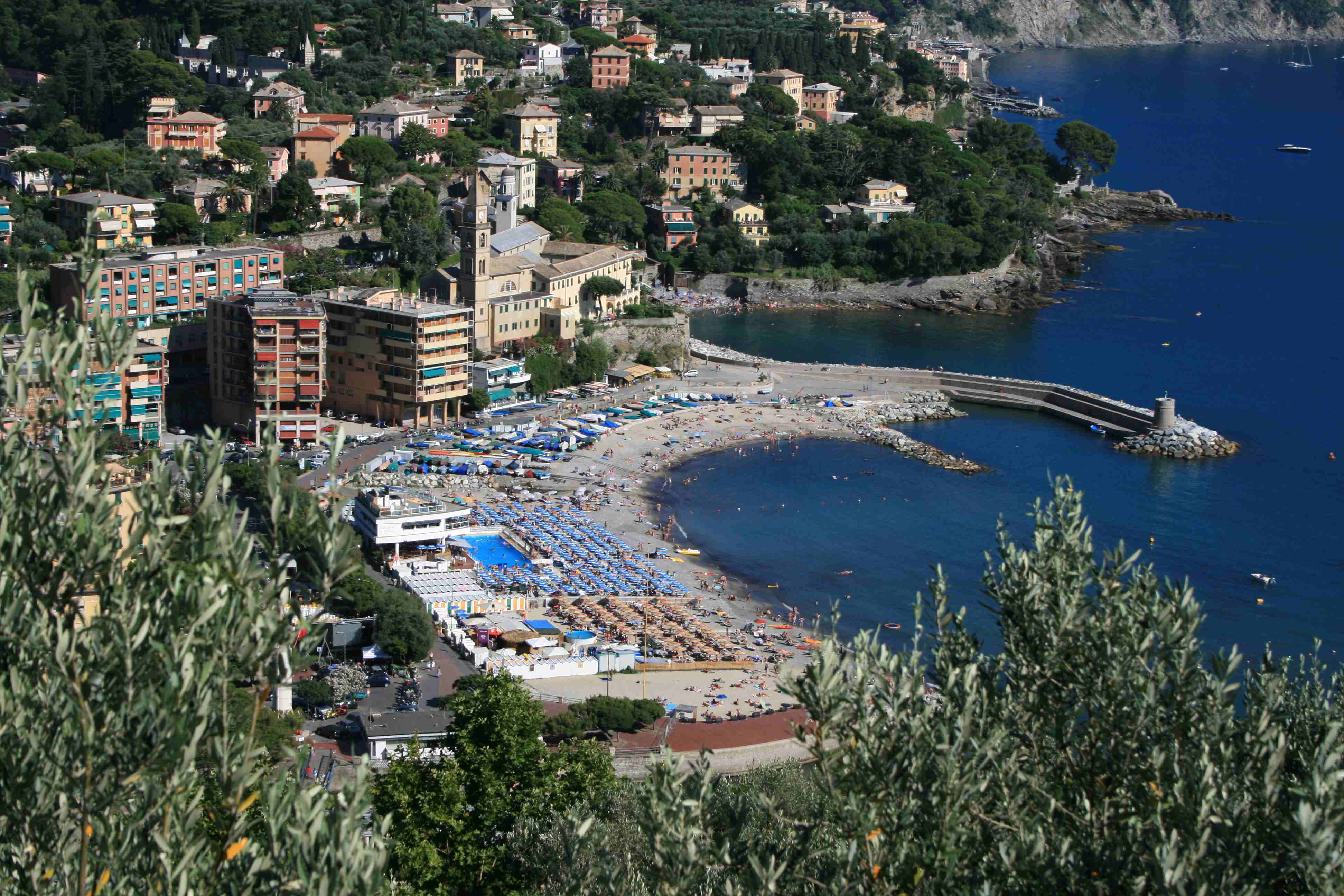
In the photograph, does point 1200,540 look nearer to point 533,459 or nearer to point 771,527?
point 771,527

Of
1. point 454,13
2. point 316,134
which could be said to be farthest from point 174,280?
point 454,13

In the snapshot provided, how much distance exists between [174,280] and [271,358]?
419cm

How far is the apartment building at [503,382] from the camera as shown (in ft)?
97.6

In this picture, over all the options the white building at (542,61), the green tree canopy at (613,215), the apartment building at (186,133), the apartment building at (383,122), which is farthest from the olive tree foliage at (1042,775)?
the white building at (542,61)

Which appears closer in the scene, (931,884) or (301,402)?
(931,884)

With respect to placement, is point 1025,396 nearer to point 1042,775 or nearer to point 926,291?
point 926,291

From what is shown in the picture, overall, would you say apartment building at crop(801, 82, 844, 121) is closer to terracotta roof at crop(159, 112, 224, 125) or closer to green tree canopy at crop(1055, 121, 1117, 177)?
green tree canopy at crop(1055, 121, 1117, 177)

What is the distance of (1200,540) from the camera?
2553 centimetres

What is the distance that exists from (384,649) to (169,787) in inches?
547

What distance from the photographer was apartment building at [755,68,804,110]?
5244 centimetres

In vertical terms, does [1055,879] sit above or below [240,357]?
above

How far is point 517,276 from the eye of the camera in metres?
32.6

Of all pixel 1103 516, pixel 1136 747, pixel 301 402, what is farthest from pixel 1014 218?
pixel 1136 747

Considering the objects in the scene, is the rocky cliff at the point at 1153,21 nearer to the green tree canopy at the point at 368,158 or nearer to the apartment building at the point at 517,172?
the apartment building at the point at 517,172
